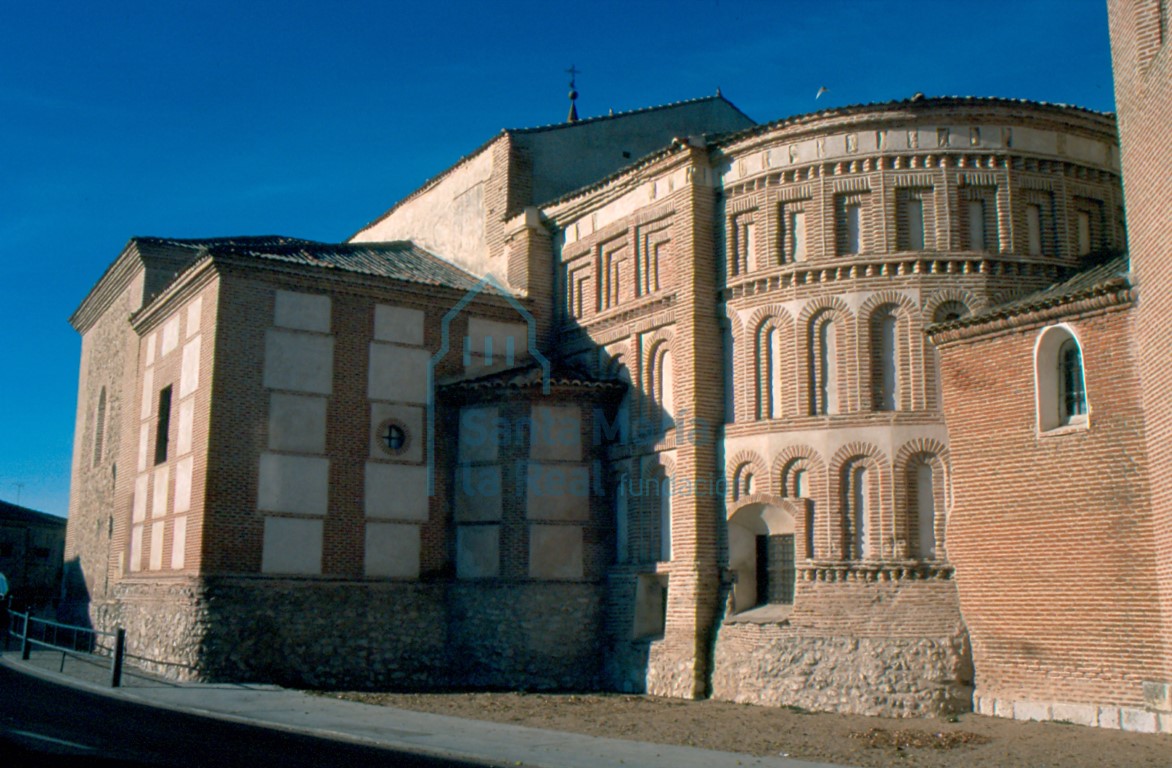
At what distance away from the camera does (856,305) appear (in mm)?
19422

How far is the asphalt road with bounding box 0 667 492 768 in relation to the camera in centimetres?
1180

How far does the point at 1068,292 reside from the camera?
16.5 m

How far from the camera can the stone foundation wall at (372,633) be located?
20797mm

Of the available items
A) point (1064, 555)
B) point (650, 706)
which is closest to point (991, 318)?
point (1064, 555)

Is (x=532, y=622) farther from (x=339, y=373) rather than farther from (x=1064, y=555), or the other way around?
(x=1064, y=555)

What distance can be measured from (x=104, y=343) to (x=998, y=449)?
26210 mm

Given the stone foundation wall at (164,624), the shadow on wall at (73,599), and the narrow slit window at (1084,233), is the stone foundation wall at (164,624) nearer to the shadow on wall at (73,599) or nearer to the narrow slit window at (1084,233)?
the shadow on wall at (73,599)

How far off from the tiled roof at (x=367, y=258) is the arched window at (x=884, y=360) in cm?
907

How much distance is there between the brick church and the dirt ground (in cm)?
75

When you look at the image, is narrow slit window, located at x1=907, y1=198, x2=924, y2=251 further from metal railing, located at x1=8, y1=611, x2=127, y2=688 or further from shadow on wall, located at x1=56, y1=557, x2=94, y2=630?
shadow on wall, located at x1=56, y1=557, x2=94, y2=630

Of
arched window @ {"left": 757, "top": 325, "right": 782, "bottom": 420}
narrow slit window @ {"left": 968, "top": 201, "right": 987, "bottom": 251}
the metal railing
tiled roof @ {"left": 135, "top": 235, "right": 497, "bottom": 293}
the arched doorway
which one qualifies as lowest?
the metal railing

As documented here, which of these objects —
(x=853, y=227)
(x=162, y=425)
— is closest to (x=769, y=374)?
(x=853, y=227)

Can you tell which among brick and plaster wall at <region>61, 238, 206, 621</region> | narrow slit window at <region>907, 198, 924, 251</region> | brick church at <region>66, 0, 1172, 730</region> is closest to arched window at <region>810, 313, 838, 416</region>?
brick church at <region>66, 0, 1172, 730</region>

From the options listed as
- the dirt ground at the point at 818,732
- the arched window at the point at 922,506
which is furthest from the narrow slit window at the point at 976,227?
the dirt ground at the point at 818,732
